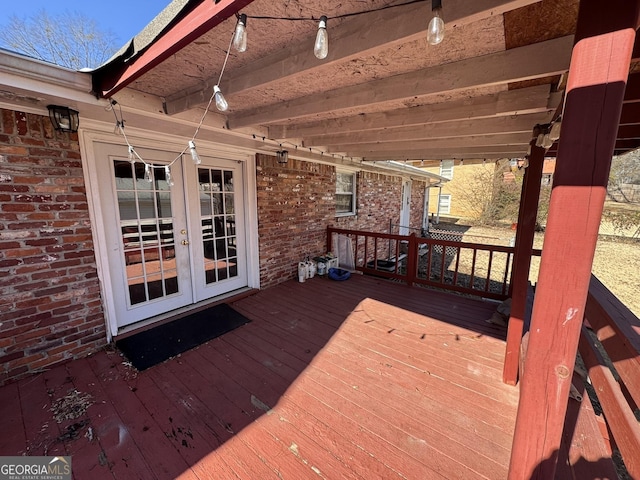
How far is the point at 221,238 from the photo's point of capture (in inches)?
145

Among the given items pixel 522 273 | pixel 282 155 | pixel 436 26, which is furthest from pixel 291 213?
pixel 436 26

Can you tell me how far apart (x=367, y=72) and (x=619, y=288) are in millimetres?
7372

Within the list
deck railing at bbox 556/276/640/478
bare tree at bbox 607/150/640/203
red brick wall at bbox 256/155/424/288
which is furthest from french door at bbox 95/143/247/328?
bare tree at bbox 607/150/640/203

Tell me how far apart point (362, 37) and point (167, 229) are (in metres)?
2.81

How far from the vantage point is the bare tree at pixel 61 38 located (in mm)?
3959

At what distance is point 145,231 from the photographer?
294 cm

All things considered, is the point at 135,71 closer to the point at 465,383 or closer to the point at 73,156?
the point at 73,156

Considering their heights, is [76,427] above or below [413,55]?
below

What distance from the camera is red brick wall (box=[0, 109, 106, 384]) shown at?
2.04 m

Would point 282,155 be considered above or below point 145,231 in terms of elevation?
above

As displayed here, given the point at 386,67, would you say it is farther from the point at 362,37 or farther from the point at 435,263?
the point at 435,263

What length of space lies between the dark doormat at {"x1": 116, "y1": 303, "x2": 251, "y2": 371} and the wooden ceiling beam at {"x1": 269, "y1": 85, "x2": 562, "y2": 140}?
233 centimetres

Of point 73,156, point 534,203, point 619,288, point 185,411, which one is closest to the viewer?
point 185,411

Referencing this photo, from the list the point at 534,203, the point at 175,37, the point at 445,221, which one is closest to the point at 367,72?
the point at 175,37
